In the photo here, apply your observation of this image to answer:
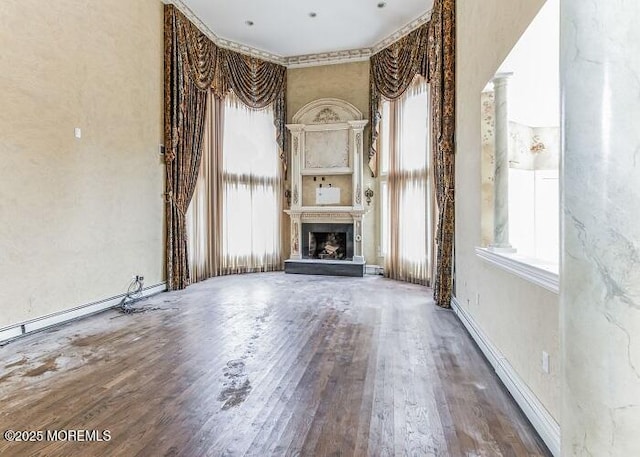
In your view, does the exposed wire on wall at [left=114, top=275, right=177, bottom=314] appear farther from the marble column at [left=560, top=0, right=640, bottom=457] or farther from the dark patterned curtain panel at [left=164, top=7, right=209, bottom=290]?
the marble column at [left=560, top=0, right=640, bottom=457]

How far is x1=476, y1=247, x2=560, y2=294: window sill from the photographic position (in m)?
1.76

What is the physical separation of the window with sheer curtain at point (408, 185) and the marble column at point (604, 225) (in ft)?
16.2

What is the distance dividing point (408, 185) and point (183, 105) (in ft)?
13.8

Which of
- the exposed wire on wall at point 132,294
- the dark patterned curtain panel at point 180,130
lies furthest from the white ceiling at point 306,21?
the exposed wire on wall at point 132,294

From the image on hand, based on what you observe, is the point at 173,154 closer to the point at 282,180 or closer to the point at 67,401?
the point at 282,180

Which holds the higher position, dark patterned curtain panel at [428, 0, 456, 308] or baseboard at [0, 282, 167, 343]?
dark patterned curtain panel at [428, 0, 456, 308]

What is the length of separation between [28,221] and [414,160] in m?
5.63

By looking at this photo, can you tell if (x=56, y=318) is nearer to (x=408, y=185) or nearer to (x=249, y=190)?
(x=249, y=190)

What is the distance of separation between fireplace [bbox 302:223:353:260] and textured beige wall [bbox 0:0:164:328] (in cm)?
309

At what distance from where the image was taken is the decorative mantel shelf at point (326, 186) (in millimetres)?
7180

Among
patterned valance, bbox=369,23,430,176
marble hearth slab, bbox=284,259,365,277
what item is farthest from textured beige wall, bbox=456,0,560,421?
marble hearth slab, bbox=284,259,365,277

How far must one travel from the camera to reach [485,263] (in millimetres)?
3084

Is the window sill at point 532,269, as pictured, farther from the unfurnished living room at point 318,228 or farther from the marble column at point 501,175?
the marble column at point 501,175

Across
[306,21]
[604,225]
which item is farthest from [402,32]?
[604,225]
